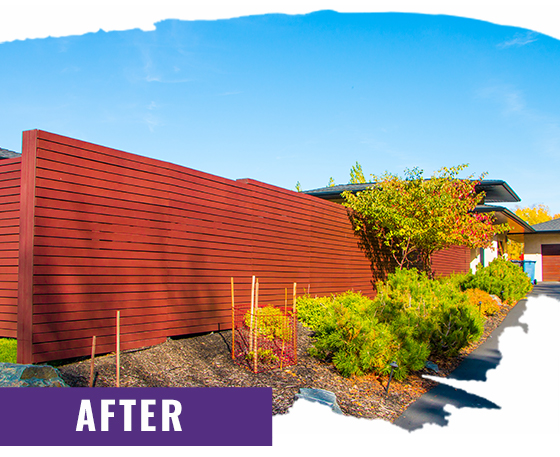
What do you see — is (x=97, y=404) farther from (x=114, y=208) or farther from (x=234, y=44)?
(x=234, y=44)

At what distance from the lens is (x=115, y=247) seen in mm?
4961

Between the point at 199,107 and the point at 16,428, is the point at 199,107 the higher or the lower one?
the higher one

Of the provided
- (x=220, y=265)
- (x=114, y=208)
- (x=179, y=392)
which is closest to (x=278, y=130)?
(x=220, y=265)

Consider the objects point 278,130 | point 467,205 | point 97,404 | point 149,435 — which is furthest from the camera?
point 278,130

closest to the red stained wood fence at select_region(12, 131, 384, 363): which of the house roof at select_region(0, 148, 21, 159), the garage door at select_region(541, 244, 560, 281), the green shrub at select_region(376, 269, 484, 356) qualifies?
the green shrub at select_region(376, 269, 484, 356)

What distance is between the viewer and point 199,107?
508 inches

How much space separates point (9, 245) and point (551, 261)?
→ 28266 mm

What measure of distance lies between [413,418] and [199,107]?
11.2 metres

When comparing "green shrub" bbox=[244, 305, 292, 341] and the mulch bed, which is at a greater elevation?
"green shrub" bbox=[244, 305, 292, 341]

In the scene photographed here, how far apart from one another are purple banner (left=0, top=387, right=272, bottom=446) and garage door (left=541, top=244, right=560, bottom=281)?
2709 centimetres

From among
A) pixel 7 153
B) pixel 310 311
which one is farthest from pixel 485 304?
pixel 7 153

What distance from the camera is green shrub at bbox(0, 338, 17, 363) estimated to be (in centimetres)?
430

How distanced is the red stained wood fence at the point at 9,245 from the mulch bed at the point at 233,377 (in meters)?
0.85

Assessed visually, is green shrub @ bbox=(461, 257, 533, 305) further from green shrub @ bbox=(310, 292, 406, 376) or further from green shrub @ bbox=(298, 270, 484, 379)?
green shrub @ bbox=(310, 292, 406, 376)
